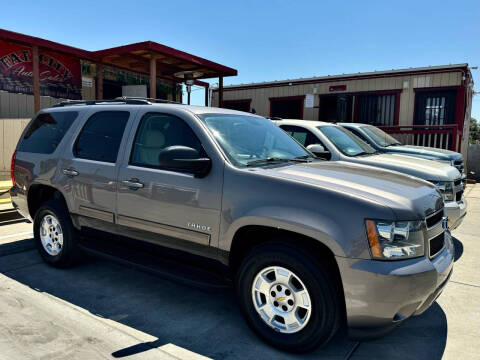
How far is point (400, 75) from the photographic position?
51.3 ft

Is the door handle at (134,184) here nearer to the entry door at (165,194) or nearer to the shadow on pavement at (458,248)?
the entry door at (165,194)

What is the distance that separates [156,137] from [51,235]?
1886mm

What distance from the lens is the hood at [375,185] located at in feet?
8.77

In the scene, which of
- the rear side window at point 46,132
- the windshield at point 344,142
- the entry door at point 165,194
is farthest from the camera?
the windshield at point 344,142

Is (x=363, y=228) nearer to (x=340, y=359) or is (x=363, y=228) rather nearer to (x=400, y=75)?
(x=340, y=359)

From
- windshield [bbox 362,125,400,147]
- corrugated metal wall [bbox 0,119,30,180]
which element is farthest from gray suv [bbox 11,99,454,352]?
corrugated metal wall [bbox 0,119,30,180]

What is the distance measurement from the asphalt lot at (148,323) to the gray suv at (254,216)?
32 centimetres

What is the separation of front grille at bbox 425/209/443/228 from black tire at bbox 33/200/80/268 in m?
3.47

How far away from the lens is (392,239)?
2.56 metres

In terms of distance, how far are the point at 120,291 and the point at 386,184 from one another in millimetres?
2725

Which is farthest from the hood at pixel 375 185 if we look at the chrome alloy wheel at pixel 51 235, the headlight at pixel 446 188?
the chrome alloy wheel at pixel 51 235

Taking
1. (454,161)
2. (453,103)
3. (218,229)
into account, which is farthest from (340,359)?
(453,103)

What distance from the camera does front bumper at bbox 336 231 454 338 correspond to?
98.3 inches

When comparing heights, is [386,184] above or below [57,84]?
below
